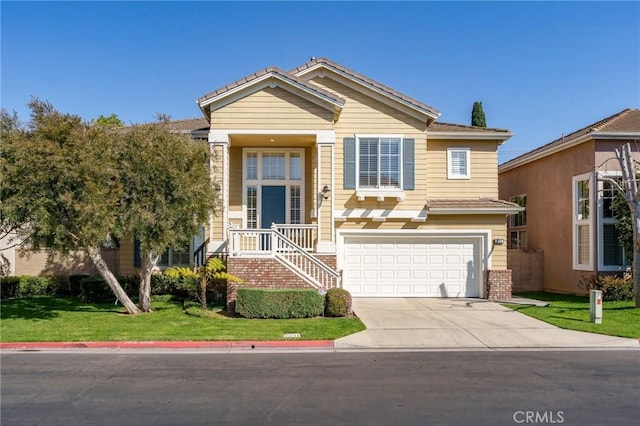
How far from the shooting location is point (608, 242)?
727 inches

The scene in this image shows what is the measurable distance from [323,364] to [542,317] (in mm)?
7846

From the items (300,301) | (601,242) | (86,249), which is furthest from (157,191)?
(601,242)

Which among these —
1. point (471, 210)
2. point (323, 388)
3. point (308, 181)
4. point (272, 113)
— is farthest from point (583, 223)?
point (323, 388)

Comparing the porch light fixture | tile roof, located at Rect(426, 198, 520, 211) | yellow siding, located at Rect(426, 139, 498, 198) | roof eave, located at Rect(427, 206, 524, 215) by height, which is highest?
yellow siding, located at Rect(426, 139, 498, 198)

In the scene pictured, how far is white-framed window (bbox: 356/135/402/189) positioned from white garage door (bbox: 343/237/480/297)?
2048 mm

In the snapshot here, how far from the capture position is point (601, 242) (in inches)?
724

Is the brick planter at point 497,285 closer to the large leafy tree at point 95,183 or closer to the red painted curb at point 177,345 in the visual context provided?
the red painted curb at point 177,345

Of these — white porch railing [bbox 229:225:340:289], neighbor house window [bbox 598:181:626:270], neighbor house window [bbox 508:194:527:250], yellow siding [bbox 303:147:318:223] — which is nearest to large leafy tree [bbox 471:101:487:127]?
neighbor house window [bbox 508:194:527:250]

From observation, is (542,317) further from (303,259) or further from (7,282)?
(7,282)

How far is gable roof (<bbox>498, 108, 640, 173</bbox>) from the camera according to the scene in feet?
60.6

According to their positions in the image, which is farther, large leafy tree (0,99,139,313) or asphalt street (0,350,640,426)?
large leafy tree (0,99,139,313)

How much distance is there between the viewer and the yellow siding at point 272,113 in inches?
675

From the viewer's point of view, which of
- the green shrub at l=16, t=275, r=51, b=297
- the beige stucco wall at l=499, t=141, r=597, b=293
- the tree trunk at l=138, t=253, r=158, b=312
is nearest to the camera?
the tree trunk at l=138, t=253, r=158, b=312

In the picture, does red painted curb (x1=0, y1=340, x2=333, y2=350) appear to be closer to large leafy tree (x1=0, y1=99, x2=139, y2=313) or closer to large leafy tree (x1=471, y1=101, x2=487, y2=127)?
large leafy tree (x1=0, y1=99, x2=139, y2=313)
